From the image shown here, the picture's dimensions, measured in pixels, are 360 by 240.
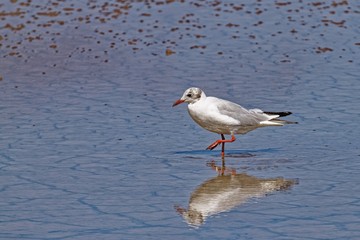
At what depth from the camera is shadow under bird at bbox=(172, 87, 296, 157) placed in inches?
535

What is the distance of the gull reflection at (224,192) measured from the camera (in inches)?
415

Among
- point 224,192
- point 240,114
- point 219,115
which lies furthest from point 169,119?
point 224,192

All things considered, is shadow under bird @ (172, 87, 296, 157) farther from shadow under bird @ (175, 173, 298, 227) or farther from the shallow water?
shadow under bird @ (175, 173, 298, 227)

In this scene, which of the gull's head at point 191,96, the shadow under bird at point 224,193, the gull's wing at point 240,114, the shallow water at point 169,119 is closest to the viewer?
the shallow water at point 169,119

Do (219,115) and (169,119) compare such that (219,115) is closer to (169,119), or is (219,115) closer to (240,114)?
(240,114)

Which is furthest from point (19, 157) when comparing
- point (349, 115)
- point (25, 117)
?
point (349, 115)

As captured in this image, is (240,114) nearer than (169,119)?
Yes

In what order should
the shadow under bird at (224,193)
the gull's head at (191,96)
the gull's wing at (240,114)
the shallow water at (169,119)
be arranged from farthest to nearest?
the gull's wing at (240,114)
the gull's head at (191,96)
the shadow under bird at (224,193)
the shallow water at (169,119)

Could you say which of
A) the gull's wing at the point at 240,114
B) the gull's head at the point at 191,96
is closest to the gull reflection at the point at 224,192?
the gull's wing at the point at 240,114

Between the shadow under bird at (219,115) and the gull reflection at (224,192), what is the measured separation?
3.22ft

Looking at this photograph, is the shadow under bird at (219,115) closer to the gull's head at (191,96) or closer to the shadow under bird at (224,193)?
the gull's head at (191,96)

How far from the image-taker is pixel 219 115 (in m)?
13.6

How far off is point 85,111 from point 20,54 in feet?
20.1

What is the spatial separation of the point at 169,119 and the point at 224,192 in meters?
4.54
